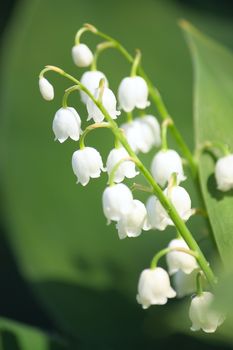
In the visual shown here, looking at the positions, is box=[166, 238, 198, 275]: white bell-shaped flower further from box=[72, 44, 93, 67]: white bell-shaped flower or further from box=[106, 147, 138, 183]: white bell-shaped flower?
box=[72, 44, 93, 67]: white bell-shaped flower

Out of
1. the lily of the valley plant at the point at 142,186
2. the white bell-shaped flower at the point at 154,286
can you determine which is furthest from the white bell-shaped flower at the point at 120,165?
the white bell-shaped flower at the point at 154,286

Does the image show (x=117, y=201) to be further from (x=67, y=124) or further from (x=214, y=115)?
(x=214, y=115)

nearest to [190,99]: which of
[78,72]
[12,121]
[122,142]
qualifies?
[78,72]

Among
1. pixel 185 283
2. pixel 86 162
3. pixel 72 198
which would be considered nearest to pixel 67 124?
pixel 86 162

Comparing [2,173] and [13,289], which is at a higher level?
[2,173]

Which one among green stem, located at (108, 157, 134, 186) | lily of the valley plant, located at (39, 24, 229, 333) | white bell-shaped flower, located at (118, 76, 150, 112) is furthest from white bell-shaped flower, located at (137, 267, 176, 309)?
white bell-shaped flower, located at (118, 76, 150, 112)

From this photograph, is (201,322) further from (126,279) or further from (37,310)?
(37,310)

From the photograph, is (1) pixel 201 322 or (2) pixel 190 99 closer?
(1) pixel 201 322
